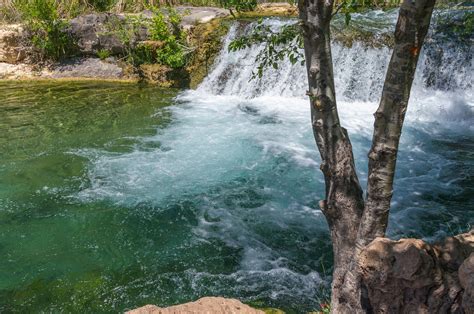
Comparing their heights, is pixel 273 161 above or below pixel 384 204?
below

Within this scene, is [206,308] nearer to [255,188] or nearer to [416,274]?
[416,274]

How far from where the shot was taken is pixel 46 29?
13.2m

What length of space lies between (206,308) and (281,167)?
13.8 ft

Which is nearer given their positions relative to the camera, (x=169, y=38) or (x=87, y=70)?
(x=169, y=38)

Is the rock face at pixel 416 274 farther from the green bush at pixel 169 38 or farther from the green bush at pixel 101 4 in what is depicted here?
the green bush at pixel 101 4

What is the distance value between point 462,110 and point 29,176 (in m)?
8.23

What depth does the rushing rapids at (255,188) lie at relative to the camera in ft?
14.6

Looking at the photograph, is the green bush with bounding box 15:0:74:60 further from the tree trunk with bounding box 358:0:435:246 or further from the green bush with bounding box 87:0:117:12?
the tree trunk with bounding box 358:0:435:246

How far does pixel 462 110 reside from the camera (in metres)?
8.88

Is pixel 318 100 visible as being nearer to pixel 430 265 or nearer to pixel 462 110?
pixel 430 265

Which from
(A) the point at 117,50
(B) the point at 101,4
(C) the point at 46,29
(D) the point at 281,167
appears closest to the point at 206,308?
(D) the point at 281,167

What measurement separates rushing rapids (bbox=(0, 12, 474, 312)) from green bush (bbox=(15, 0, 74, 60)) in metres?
5.59

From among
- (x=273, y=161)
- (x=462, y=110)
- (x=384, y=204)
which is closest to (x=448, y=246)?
(x=384, y=204)

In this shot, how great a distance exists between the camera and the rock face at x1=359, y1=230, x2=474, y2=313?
2416mm
